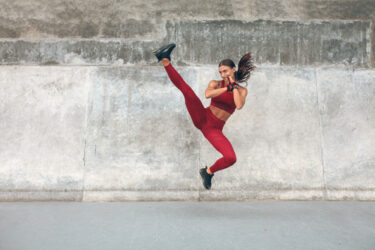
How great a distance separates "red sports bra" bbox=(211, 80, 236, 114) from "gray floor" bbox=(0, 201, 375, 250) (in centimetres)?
147

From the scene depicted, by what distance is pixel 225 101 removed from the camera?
429cm

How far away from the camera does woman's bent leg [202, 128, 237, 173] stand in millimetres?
4152

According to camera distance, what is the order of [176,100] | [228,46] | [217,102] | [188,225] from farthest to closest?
[228,46] < [176,100] < [217,102] < [188,225]

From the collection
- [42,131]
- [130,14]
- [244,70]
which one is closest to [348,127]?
[244,70]

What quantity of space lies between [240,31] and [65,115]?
3.44 m

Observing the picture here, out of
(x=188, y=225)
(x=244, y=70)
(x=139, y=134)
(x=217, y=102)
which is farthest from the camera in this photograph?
(x=139, y=134)

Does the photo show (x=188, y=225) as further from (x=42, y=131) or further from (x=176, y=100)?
(x=42, y=131)

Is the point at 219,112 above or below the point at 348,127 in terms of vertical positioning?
above

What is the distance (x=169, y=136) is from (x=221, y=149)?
4.57ft

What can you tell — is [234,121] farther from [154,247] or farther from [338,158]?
[154,247]

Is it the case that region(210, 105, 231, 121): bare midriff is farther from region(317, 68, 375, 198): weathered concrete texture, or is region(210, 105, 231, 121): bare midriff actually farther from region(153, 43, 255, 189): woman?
region(317, 68, 375, 198): weathered concrete texture

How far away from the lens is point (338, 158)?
536 centimetres

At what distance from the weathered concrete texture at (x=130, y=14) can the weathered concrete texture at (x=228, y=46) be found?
0.48ft

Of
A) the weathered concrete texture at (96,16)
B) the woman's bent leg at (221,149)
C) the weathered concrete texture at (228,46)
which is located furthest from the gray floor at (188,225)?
the weathered concrete texture at (96,16)
